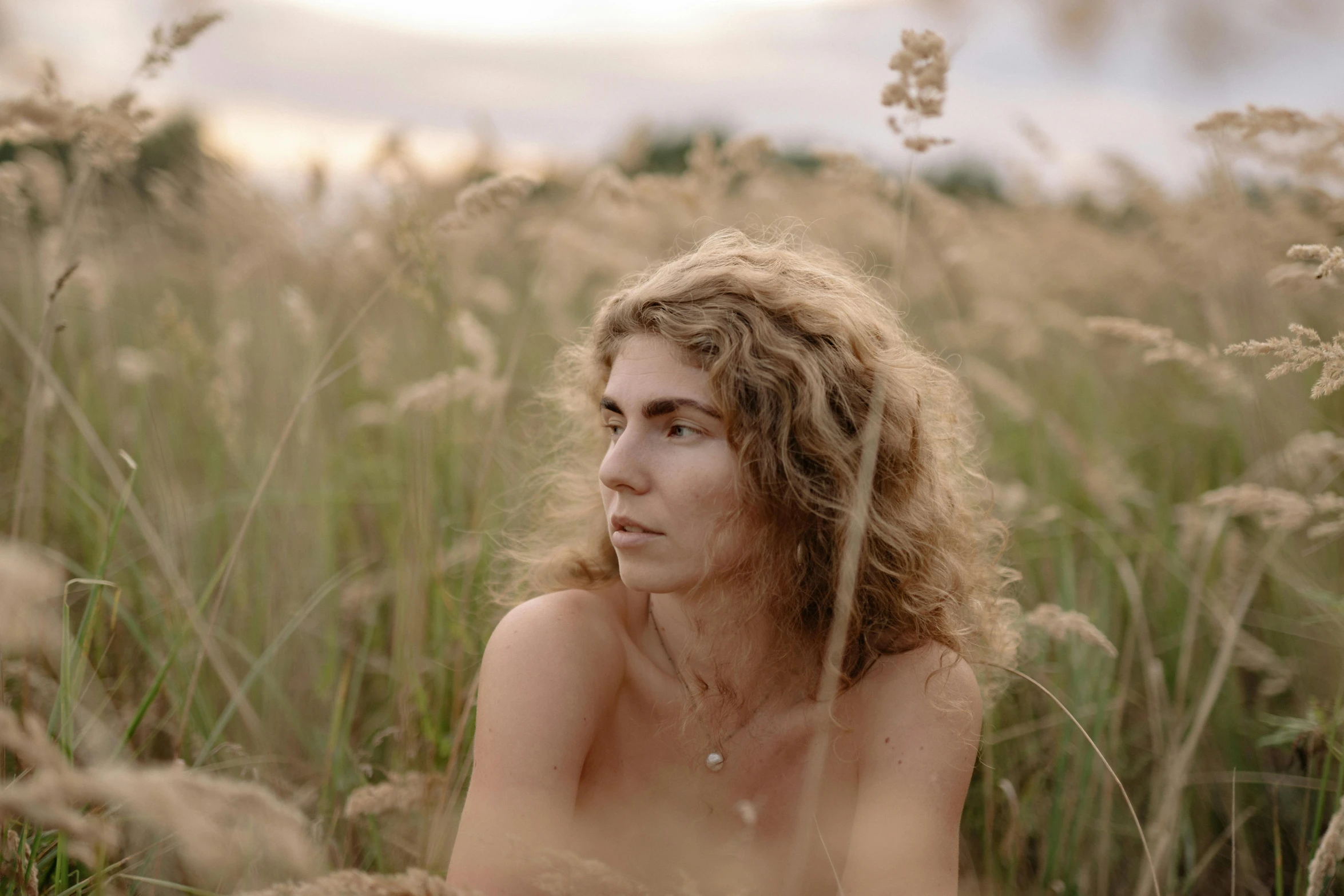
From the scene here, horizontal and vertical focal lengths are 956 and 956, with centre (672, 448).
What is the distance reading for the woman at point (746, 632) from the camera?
1.50 m

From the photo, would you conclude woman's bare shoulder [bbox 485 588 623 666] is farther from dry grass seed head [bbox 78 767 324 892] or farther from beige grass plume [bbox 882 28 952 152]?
beige grass plume [bbox 882 28 952 152]

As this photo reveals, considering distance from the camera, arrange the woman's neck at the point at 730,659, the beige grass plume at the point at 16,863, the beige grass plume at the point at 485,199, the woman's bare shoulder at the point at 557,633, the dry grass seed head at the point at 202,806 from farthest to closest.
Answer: the beige grass plume at the point at 485,199 < the woman's neck at the point at 730,659 < the woman's bare shoulder at the point at 557,633 < the beige grass plume at the point at 16,863 < the dry grass seed head at the point at 202,806

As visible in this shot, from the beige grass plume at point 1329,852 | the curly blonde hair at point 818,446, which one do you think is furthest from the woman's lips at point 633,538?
the beige grass plume at point 1329,852

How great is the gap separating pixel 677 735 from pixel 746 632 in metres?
0.22

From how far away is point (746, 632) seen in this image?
1680mm

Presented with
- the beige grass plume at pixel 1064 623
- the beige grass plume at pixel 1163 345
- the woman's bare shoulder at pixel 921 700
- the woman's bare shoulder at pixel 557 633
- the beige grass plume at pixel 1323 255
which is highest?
the beige grass plume at pixel 1323 255

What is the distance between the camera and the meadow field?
1.62m

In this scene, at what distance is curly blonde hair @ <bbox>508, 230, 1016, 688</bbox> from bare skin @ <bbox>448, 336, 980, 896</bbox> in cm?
5

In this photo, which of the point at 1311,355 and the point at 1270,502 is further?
the point at 1270,502

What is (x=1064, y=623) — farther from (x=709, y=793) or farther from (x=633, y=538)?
(x=633, y=538)

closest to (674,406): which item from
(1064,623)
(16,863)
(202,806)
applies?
(1064,623)

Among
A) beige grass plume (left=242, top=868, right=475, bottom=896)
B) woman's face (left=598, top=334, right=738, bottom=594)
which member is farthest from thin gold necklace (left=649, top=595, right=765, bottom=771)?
beige grass plume (left=242, top=868, right=475, bottom=896)

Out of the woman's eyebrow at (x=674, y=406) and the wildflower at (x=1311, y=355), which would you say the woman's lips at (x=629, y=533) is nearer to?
the woman's eyebrow at (x=674, y=406)

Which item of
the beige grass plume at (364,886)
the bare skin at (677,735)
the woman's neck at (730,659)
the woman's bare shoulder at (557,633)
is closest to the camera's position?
the beige grass plume at (364,886)
